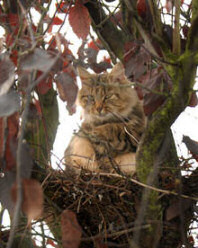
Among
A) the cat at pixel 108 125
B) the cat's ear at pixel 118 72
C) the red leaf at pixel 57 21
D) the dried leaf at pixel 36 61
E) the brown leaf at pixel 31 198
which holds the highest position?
the red leaf at pixel 57 21

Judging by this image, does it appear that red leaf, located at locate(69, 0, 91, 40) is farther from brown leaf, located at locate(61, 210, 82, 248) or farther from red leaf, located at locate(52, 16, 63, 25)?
brown leaf, located at locate(61, 210, 82, 248)

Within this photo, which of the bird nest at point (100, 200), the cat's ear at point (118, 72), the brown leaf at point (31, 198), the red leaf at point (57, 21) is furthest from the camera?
the cat's ear at point (118, 72)

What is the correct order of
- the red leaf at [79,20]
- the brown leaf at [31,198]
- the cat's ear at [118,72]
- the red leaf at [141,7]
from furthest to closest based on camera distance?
the cat's ear at [118,72] → the red leaf at [79,20] → the red leaf at [141,7] → the brown leaf at [31,198]

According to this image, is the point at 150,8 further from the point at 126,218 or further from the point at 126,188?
the point at 126,218

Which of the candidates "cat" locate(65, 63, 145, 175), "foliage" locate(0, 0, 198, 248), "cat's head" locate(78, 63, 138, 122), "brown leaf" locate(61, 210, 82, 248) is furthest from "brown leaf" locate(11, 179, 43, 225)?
"cat's head" locate(78, 63, 138, 122)

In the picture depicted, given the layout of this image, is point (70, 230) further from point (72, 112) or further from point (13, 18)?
point (13, 18)

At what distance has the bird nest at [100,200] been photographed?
2156 millimetres

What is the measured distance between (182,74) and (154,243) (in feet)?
2.71

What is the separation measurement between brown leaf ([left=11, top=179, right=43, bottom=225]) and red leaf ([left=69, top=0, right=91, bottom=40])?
3.62 feet

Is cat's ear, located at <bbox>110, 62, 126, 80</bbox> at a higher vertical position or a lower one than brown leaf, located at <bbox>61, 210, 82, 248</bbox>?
higher

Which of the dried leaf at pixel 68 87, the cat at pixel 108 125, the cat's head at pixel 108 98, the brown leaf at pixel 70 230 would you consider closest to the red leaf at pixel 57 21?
the cat at pixel 108 125

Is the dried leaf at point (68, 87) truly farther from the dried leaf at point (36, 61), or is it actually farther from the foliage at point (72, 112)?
the dried leaf at point (36, 61)

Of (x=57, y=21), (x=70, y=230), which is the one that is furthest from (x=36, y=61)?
(x=57, y=21)

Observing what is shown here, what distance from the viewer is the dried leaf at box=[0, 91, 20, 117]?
114cm
